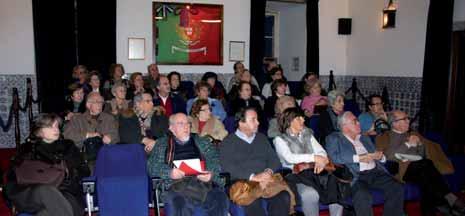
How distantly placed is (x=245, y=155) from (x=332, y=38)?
5863 millimetres

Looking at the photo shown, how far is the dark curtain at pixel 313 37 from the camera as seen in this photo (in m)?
8.98

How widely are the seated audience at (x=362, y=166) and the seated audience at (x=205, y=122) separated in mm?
1233

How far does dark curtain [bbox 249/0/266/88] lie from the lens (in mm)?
8625

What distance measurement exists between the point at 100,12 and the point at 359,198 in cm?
541

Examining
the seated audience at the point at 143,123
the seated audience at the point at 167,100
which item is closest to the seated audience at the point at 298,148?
the seated audience at the point at 143,123

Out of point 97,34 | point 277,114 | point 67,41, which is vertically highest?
point 97,34

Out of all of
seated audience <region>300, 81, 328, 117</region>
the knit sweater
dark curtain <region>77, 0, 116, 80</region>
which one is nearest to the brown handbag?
the knit sweater

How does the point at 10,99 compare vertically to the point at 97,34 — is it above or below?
below

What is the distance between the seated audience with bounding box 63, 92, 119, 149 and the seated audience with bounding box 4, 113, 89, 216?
790 mm

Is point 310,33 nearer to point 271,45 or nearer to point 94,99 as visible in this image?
point 271,45

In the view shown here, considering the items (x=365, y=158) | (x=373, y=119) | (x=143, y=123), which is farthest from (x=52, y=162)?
(x=373, y=119)

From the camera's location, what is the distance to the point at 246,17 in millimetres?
8703

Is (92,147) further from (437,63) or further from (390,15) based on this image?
(390,15)

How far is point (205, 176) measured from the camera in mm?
3795
